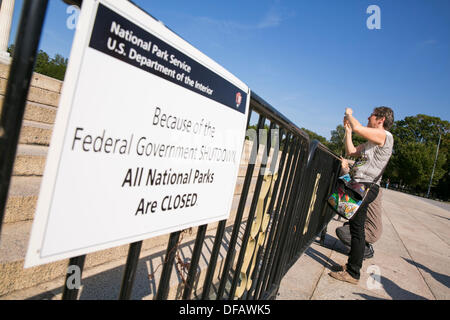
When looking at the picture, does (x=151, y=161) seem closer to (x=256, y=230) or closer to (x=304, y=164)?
(x=256, y=230)

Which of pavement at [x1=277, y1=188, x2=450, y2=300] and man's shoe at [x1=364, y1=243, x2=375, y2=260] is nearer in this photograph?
pavement at [x1=277, y1=188, x2=450, y2=300]

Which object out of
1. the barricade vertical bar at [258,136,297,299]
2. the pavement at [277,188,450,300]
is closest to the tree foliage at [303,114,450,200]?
the pavement at [277,188,450,300]

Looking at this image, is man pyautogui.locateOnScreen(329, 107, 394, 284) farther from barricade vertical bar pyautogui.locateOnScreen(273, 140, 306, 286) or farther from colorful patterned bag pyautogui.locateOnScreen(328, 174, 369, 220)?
barricade vertical bar pyautogui.locateOnScreen(273, 140, 306, 286)

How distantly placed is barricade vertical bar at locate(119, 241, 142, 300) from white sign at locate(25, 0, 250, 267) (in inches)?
2.4

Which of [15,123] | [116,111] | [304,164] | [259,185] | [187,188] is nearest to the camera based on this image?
[15,123]

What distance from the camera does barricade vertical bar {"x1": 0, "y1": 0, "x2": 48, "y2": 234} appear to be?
1.72 feet

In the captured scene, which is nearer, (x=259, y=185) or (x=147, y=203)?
(x=147, y=203)

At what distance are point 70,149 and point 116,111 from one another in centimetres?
14

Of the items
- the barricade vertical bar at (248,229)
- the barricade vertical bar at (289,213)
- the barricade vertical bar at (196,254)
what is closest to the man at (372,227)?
the barricade vertical bar at (289,213)

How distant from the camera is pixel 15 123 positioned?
1.81 feet

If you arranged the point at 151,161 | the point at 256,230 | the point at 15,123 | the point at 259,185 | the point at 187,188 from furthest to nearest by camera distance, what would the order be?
the point at 256,230 < the point at 259,185 < the point at 187,188 < the point at 151,161 < the point at 15,123

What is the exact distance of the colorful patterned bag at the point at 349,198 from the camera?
315cm

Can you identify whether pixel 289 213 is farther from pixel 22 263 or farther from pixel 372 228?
pixel 372 228

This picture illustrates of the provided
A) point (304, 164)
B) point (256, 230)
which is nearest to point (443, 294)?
point (304, 164)
